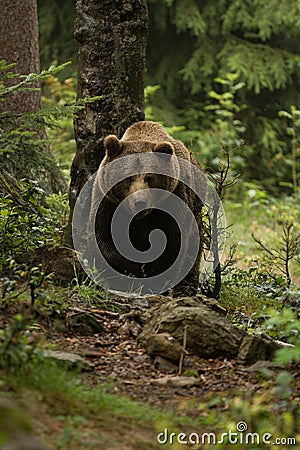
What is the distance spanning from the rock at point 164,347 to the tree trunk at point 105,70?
2.64 m

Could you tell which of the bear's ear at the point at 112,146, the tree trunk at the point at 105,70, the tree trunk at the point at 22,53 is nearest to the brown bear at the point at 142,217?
the bear's ear at the point at 112,146

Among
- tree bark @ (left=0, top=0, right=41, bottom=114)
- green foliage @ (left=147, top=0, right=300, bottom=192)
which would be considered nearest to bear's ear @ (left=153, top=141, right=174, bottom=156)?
tree bark @ (left=0, top=0, right=41, bottom=114)

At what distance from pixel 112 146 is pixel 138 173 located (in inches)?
12.7

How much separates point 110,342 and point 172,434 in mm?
1532

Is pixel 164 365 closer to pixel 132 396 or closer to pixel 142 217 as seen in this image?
pixel 132 396

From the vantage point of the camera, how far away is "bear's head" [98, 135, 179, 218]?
20.4 ft

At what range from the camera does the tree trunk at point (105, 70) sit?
264 inches

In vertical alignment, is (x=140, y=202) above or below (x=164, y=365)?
above

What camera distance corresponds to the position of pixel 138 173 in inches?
249

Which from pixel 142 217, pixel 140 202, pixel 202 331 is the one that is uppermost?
pixel 140 202

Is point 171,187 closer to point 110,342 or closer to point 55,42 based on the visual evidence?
point 110,342

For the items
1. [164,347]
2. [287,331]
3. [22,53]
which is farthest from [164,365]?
[22,53]

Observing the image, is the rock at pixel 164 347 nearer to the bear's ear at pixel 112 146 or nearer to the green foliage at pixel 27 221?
the green foliage at pixel 27 221

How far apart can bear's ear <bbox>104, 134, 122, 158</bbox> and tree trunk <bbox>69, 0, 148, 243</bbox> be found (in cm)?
46
